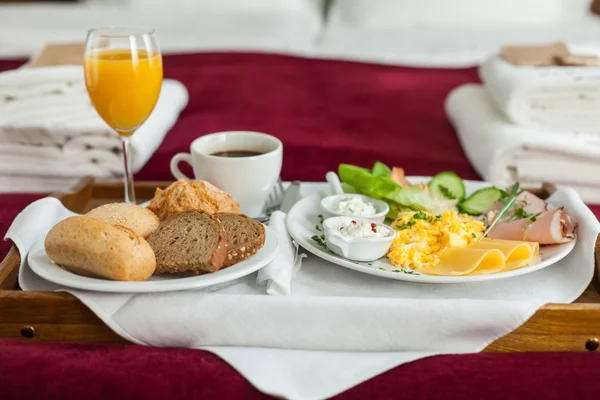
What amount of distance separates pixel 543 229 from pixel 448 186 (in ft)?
0.76

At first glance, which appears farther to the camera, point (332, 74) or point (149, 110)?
point (332, 74)

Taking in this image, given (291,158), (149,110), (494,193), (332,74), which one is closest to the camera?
(494,193)

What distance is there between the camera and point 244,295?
2.78 ft

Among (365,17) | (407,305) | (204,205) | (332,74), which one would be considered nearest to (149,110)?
(204,205)

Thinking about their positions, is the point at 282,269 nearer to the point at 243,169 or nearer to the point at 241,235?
the point at 241,235

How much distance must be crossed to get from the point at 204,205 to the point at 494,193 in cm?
51

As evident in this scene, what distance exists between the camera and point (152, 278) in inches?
34.7

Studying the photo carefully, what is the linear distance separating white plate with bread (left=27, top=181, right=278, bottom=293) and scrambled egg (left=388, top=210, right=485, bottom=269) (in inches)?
7.3

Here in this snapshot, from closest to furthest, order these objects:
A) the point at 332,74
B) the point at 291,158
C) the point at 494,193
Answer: the point at 494,193
the point at 291,158
the point at 332,74

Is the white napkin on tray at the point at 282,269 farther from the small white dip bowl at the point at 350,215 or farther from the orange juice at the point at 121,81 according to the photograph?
the orange juice at the point at 121,81

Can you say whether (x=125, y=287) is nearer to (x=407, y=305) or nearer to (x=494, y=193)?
(x=407, y=305)

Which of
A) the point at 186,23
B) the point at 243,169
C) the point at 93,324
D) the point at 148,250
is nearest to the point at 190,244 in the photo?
the point at 148,250

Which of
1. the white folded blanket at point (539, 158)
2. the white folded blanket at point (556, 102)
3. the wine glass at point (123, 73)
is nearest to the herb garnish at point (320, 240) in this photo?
the wine glass at point (123, 73)

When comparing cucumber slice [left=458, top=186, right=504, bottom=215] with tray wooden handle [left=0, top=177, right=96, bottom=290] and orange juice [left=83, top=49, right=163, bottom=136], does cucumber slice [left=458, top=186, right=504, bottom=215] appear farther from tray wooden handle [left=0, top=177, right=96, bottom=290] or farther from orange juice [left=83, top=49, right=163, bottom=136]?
tray wooden handle [left=0, top=177, right=96, bottom=290]
